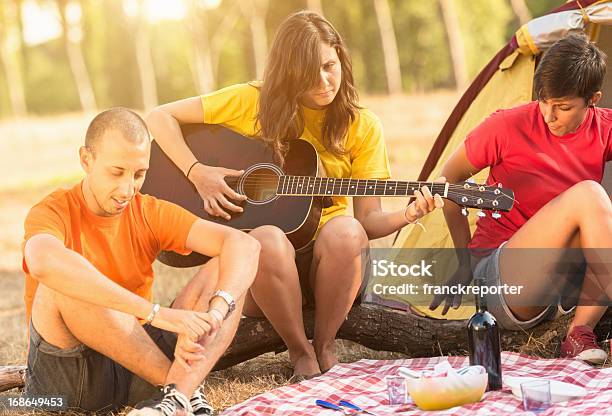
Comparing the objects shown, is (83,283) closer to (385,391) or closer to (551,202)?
(385,391)

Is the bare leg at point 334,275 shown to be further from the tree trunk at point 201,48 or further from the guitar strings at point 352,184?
the tree trunk at point 201,48

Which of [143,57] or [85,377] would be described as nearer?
[85,377]

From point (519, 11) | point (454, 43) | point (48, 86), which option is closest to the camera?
point (454, 43)

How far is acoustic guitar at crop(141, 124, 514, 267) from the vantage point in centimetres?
334

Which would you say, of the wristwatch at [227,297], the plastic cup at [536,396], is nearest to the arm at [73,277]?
the wristwatch at [227,297]

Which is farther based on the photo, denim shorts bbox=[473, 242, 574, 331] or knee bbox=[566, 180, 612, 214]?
denim shorts bbox=[473, 242, 574, 331]

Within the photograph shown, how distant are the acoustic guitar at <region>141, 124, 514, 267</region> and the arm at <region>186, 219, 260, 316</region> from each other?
1.45 ft

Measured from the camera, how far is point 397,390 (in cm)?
305

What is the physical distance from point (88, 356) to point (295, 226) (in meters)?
0.91

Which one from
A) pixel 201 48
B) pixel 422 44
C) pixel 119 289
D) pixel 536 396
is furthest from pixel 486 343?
pixel 422 44

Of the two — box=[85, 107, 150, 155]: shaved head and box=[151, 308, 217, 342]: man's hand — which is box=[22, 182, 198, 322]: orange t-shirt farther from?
box=[151, 308, 217, 342]: man's hand

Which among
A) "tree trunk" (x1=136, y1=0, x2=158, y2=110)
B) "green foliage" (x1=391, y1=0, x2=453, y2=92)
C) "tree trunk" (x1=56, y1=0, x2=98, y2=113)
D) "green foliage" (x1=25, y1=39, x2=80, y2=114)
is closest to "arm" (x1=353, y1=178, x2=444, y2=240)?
"tree trunk" (x1=136, y1=0, x2=158, y2=110)

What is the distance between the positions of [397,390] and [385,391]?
193 mm

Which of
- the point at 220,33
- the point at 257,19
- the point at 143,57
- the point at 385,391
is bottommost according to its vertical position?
the point at 385,391
